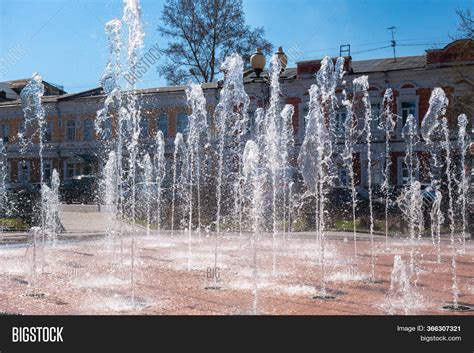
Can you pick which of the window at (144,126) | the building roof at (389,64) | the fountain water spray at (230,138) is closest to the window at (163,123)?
the window at (144,126)

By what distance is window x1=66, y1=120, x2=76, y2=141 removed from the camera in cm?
2922

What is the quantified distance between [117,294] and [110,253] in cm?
329

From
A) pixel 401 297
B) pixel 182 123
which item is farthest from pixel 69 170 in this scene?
pixel 401 297

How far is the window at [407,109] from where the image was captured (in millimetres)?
22609

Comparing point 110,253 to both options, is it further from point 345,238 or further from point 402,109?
point 402,109

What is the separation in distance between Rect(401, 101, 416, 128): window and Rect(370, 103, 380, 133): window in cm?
103

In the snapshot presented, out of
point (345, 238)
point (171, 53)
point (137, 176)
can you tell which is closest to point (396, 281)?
point (345, 238)

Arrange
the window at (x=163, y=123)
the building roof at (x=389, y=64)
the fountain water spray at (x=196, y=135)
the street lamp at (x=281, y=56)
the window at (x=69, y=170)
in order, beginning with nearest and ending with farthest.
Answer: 1. the street lamp at (x=281, y=56)
2. the fountain water spray at (x=196, y=135)
3. the building roof at (x=389, y=64)
4. the window at (x=163, y=123)
5. the window at (x=69, y=170)

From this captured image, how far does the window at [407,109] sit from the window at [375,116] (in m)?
1.03

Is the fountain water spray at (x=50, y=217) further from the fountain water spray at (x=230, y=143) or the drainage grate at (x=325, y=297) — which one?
the drainage grate at (x=325, y=297)

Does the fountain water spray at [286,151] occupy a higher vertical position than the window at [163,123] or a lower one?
lower

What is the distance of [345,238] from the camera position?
10.6 m

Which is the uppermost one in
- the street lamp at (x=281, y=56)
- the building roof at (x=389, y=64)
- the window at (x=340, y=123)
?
the building roof at (x=389, y=64)
